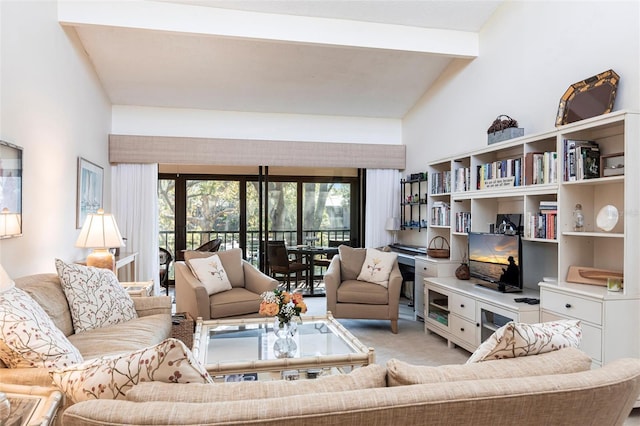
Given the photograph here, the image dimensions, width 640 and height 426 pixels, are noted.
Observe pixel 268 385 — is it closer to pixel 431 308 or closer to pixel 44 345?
pixel 44 345

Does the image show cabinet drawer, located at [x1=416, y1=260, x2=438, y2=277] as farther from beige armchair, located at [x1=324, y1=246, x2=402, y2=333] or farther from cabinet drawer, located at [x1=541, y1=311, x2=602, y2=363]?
cabinet drawer, located at [x1=541, y1=311, x2=602, y2=363]

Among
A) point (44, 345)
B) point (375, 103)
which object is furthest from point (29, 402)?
point (375, 103)

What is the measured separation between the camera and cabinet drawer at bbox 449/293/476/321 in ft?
12.3

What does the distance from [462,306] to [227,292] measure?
2246 millimetres

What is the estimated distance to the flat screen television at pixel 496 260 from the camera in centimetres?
364

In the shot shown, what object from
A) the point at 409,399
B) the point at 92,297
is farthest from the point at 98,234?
the point at 409,399

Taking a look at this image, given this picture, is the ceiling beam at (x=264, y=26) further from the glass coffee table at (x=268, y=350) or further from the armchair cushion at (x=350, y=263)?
the glass coffee table at (x=268, y=350)

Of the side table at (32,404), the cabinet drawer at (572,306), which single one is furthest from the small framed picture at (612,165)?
the side table at (32,404)

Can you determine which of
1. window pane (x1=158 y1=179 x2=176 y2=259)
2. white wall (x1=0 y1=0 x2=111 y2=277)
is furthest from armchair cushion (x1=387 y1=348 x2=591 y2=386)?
window pane (x1=158 y1=179 x2=176 y2=259)

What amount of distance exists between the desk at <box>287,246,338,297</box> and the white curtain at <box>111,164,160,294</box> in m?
1.90

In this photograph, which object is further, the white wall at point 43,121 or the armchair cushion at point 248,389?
the white wall at point 43,121

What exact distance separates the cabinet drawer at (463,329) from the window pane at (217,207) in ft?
11.4

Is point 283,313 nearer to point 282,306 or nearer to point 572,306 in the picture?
point 282,306

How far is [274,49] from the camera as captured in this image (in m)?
4.64
